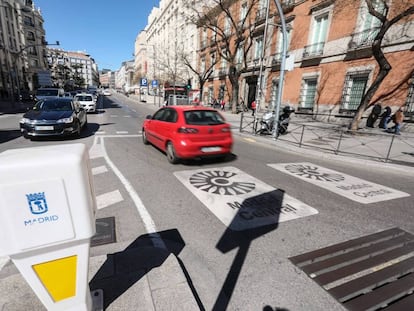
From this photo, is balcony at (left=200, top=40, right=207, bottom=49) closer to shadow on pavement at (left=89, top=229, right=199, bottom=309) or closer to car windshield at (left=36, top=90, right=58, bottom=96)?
car windshield at (left=36, top=90, right=58, bottom=96)

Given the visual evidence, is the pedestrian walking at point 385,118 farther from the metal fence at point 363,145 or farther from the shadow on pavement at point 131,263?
the shadow on pavement at point 131,263

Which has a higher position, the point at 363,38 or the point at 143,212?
the point at 363,38

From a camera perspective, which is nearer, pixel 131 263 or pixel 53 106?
pixel 131 263

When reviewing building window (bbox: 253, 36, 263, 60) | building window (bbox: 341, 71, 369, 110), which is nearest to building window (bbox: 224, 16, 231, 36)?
building window (bbox: 253, 36, 263, 60)

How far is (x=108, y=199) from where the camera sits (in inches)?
160

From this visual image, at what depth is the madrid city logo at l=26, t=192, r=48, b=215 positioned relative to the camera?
1278mm

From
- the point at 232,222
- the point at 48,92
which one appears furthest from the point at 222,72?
the point at 232,222

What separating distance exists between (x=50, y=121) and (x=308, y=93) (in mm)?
19358

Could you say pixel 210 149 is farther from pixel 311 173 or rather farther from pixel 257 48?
pixel 257 48

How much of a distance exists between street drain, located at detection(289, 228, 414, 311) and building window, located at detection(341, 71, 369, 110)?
15.9m

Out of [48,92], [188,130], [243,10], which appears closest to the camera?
[188,130]

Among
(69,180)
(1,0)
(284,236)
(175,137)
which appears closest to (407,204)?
(284,236)

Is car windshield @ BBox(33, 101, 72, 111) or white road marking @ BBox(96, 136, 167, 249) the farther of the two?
car windshield @ BBox(33, 101, 72, 111)

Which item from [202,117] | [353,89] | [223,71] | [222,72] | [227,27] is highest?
[227,27]
